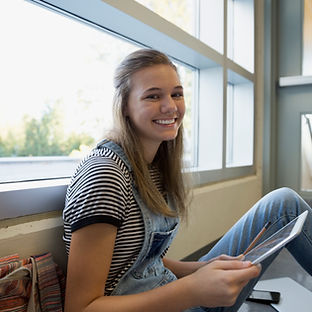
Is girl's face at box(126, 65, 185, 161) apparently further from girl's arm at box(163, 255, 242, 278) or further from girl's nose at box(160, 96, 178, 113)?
girl's arm at box(163, 255, 242, 278)

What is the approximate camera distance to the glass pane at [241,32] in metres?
2.33

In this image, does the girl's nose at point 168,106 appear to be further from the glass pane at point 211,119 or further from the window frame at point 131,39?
the glass pane at point 211,119

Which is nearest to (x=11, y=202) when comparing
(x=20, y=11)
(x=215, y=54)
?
(x=20, y=11)

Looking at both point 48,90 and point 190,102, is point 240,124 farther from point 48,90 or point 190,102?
point 48,90

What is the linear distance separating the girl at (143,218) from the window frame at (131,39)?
4.8 inches

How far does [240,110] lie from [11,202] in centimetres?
197

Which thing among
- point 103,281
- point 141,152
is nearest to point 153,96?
point 141,152

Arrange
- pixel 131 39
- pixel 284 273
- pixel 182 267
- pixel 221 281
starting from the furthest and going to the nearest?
pixel 284 273
pixel 131 39
pixel 182 267
pixel 221 281

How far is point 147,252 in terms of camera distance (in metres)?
0.80

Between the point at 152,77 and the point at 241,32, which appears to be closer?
→ the point at 152,77

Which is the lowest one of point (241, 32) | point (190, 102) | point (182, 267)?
point (182, 267)

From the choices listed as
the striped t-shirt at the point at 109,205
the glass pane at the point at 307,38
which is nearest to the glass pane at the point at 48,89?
the striped t-shirt at the point at 109,205

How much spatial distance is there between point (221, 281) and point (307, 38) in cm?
236

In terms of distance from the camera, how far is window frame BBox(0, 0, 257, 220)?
31.5 inches
